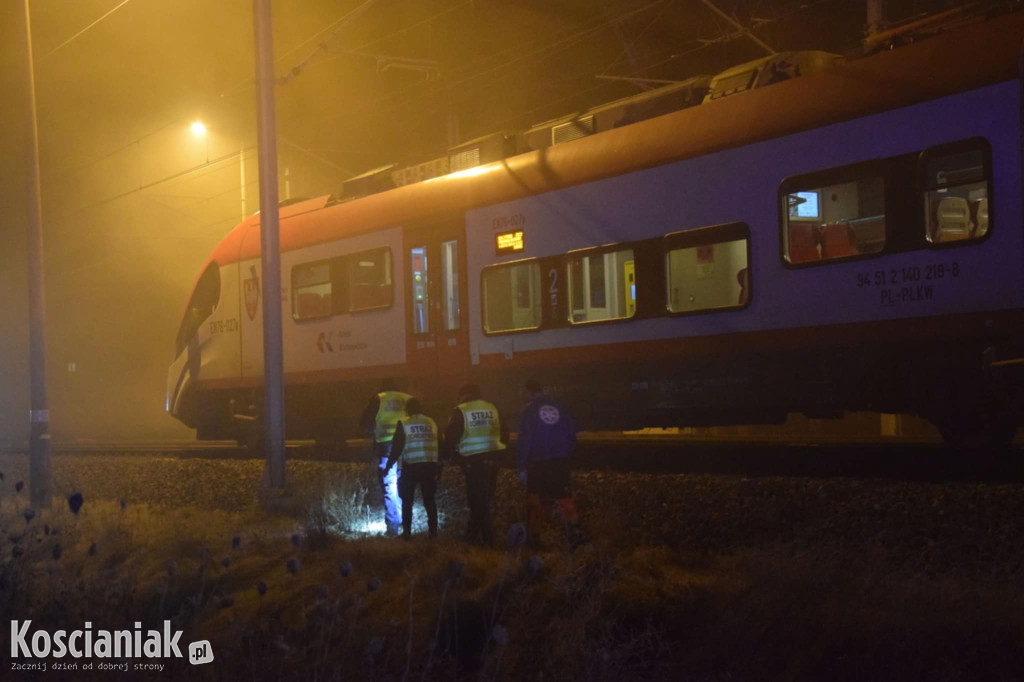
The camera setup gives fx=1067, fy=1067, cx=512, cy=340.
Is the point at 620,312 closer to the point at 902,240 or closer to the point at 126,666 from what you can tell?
the point at 902,240

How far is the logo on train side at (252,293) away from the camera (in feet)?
54.3

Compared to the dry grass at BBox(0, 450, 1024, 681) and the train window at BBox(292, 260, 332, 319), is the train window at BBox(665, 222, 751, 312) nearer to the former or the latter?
the dry grass at BBox(0, 450, 1024, 681)

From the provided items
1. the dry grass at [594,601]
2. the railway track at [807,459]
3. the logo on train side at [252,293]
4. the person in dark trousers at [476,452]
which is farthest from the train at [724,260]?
the person in dark trousers at [476,452]

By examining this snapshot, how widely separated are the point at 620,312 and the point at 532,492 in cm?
356

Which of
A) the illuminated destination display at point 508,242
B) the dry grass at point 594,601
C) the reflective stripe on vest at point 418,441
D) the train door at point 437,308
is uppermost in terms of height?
the illuminated destination display at point 508,242

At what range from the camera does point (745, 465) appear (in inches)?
423

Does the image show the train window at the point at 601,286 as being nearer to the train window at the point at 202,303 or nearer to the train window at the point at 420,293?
the train window at the point at 420,293

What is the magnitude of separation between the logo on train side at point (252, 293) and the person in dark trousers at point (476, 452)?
8.17m

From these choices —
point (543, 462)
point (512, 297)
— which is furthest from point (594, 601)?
point (512, 297)

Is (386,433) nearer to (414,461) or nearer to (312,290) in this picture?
(414,461)

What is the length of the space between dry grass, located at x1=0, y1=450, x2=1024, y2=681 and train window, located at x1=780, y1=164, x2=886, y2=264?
7.88 ft

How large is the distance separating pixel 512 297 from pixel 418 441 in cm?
377

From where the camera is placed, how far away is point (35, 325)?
14.5 meters

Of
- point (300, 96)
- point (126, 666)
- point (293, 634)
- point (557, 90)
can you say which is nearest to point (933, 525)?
point (293, 634)
